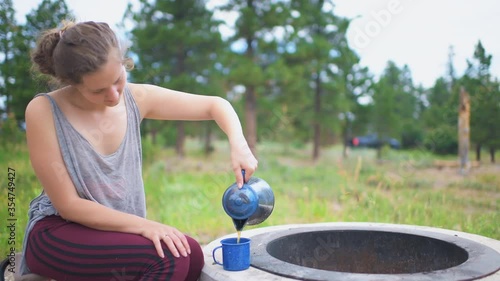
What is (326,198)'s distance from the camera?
19.7 ft

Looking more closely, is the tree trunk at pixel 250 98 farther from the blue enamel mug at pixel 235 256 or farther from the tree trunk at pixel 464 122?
the blue enamel mug at pixel 235 256

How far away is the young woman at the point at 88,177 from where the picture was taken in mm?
1566

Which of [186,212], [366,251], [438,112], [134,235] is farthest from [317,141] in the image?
[134,235]

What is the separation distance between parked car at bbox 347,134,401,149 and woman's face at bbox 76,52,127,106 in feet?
36.0

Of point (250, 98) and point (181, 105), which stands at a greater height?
point (250, 98)

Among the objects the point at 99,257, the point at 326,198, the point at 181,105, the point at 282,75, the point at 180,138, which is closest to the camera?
the point at 99,257

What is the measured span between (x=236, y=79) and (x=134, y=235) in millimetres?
8474

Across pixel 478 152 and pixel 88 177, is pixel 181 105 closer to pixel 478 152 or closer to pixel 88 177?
pixel 88 177

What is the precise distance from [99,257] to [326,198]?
15.4 ft

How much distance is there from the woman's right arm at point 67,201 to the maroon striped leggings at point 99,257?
3 centimetres

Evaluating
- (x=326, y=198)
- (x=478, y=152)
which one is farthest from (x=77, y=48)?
(x=478, y=152)

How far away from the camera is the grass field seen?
A: 3.90 m

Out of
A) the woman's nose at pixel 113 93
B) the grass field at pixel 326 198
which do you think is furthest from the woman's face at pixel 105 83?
the grass field at pixel 326 198

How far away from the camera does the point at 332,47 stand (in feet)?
36.7
